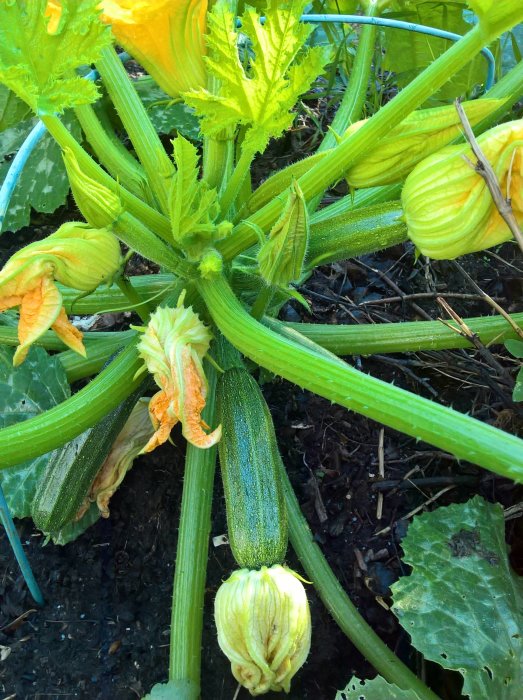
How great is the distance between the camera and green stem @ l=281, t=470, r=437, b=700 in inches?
58.5

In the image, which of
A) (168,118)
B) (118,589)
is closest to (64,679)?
(118,589)

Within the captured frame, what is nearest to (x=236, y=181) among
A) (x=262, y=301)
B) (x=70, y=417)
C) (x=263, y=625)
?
(x=262, y=301)

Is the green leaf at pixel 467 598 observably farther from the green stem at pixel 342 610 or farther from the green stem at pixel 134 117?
the green stem at pixel 134 117

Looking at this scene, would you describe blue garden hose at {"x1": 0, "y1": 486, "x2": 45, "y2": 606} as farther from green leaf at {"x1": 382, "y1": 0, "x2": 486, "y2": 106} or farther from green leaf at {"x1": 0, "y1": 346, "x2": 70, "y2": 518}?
green leaf at {"x1": 382, "y1": 0, "x2": 486, "y2": 106}

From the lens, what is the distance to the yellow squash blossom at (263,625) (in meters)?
1.19

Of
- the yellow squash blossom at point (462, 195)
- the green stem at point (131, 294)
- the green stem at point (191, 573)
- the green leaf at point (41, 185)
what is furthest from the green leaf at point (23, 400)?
the yellow squash blossom at point (462, 195)

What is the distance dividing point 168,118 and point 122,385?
1314 mm

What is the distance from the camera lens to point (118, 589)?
1.76 meters

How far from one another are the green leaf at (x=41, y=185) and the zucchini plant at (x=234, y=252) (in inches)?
26.7

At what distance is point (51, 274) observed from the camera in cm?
125

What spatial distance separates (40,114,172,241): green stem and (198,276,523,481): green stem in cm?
36

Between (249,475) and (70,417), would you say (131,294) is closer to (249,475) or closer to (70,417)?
(70,417)

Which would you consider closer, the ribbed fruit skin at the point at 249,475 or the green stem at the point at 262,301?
the ribbed fruit skin at the point at 249,475

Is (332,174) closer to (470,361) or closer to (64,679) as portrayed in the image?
(470,361)
